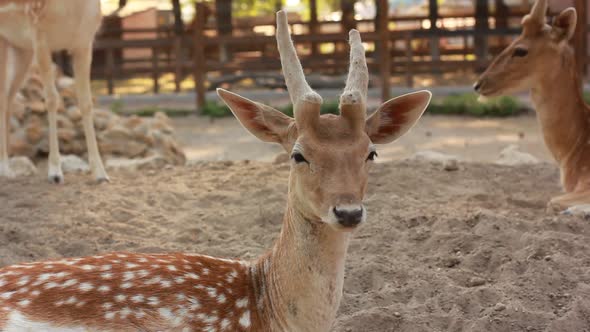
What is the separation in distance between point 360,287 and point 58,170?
3.49 m

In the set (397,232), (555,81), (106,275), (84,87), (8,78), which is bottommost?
(397,232)

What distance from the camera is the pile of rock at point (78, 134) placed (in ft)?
30.4

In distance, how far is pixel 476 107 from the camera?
45.0 ft

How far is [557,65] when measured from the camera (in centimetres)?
675

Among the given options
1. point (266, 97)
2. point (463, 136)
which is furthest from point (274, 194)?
point (266, 97)

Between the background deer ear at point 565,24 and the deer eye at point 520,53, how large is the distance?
0.87 ft

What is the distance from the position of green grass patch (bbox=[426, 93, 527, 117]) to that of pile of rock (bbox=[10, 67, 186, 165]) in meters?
5.67

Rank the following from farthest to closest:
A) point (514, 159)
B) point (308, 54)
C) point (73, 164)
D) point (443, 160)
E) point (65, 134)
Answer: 1. point (308, 54)
2. point (65, 134)
3. point (73, 164)
4. point (514, 159)
5. point (443, 160)

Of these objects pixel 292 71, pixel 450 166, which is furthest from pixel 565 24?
pixel 292 71

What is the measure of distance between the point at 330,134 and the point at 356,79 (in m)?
0.32

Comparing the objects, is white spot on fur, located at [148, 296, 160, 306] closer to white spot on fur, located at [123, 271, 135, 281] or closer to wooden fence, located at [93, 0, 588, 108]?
white spot on fur, located at [123, 271, 135, 281]

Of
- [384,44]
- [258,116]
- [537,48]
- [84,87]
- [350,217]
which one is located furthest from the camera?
[384,44]

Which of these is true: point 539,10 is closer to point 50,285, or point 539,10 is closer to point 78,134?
point 50,285

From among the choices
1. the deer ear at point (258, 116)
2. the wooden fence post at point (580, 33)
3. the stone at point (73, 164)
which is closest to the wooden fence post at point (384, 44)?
the wooden fence post at point (580, 33)
